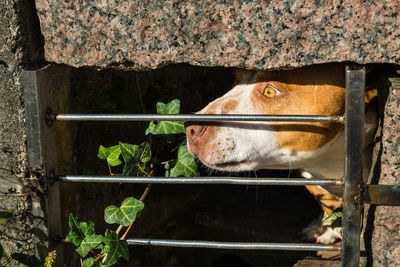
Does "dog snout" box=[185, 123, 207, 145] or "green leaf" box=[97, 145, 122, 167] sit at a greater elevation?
"dog snout" box=[185, 123, 207, 145]

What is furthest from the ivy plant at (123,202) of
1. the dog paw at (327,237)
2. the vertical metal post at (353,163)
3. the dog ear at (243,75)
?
the dog paw at (327,237)

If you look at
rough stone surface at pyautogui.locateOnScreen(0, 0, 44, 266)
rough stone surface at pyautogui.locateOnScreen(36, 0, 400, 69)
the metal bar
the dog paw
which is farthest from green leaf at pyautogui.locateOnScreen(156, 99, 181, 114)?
the dog paw

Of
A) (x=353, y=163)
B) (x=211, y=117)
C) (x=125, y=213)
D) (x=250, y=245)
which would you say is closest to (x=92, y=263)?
(x=125, y=213)

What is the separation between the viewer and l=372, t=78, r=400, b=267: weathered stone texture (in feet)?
6.07

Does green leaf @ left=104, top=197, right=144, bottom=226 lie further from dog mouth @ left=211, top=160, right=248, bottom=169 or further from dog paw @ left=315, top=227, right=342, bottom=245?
dog paw @ left=315, top=227, right=342, bottom=245

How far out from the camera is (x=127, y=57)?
1972mm

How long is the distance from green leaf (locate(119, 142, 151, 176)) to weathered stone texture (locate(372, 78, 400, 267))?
0.98 meters

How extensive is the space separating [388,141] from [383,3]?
48 cm

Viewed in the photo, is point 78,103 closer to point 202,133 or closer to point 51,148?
point 51,148

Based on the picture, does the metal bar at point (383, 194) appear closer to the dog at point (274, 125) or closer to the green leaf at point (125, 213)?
the dog at point (274, 125)

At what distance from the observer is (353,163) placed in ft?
6.15

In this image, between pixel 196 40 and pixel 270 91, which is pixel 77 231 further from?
pixel 270 91

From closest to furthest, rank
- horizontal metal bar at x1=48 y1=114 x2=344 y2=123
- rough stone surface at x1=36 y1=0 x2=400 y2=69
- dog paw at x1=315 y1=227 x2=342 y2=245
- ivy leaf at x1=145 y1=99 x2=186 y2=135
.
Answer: rough stone surface at x1=36 y1=0 x2=400 y2=69 < horizontal metal bar at x1=48 y1=114 x2=344 y2=123 < ivy leaf at x1=145 y1=99 x2=186 y2=135 < dog paw at x1=315 y1=227 x2=342 y2=245

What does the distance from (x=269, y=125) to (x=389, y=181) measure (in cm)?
61
